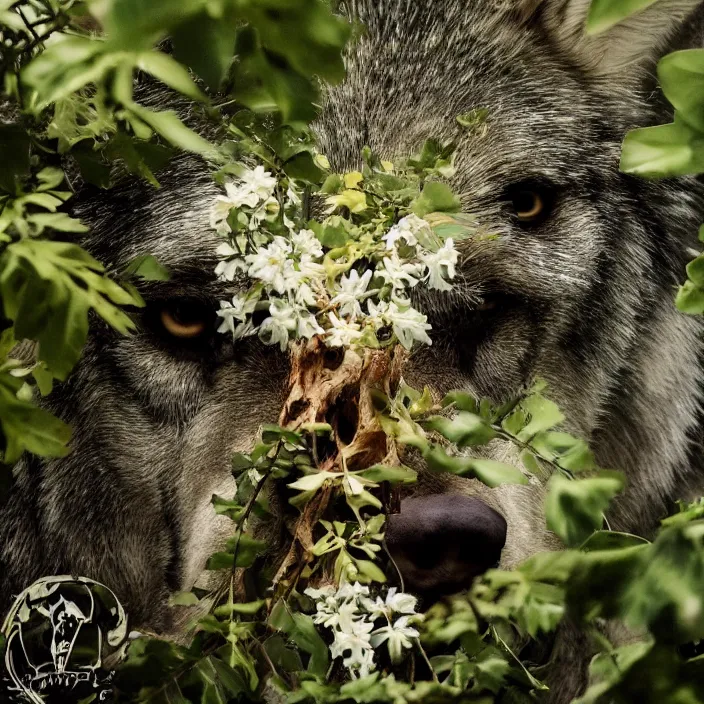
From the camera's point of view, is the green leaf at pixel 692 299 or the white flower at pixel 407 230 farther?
the white flower at pixel 407 230

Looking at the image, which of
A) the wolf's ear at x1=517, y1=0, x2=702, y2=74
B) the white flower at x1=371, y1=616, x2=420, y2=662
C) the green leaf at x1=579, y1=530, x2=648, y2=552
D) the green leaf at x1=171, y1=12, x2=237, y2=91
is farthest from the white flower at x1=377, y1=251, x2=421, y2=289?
the wolf's ear at x1=517, y1=0, x2=702, y2=74

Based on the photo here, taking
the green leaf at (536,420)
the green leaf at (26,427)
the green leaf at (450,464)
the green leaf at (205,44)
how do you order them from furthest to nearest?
the green leaf at (536,420), the green leaf at (450,464), the green leaf at (26,427), the green leaf at (205,44)

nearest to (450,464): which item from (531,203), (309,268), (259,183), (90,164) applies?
(309,268)

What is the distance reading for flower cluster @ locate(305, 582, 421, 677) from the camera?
0.98 metres

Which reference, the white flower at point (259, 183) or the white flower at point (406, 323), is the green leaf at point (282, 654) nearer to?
the white flower at point (406, 323)

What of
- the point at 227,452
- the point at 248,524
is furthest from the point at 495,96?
the point at 248,524

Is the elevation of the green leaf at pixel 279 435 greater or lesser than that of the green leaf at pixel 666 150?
lesser

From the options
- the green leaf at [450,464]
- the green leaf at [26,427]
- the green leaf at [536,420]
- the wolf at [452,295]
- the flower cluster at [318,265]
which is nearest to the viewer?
the green leaf at [26,427]

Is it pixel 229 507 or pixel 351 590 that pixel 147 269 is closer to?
pixel 229 507

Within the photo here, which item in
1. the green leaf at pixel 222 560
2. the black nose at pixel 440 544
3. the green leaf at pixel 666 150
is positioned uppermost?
the green leaf at pixel 666 150

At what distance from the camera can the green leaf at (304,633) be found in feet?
3.23

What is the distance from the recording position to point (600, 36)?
1.80 m

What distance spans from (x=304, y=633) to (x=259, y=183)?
0.60 meters

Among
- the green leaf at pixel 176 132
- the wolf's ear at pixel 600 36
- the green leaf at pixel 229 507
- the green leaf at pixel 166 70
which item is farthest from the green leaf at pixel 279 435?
the wolf's ear at pixel 600 36
